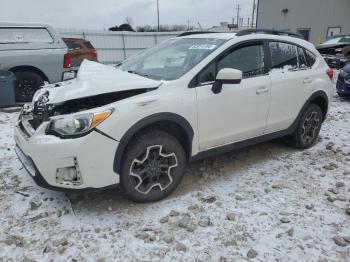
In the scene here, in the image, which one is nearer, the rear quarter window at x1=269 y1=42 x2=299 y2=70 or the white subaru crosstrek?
the white subaru crosstrek

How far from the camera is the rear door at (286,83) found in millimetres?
4117

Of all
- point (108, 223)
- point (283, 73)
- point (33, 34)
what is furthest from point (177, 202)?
point (33, 34)

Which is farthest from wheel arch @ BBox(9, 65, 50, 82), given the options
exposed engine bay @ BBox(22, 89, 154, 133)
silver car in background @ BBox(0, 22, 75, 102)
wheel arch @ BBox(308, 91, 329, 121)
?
wheel arch @ BBox(308, 91, 329, 121)

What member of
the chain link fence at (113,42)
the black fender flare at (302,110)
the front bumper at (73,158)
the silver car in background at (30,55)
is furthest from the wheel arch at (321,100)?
the chain link fence at (113,42)

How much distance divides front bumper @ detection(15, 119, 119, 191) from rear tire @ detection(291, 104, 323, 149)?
2847 millimetres

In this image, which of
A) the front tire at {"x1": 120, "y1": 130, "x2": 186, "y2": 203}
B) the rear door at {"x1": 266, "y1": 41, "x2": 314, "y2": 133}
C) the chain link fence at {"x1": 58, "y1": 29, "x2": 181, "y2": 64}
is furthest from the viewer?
the chain link fence at {"x1": 58, "y1": 29, "x2": 181, "y2": 64}

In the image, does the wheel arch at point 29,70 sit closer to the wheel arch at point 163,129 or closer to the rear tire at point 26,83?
the rear tire at point 26,83

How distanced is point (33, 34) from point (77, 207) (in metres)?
5.75

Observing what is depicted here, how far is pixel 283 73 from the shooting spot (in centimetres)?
420

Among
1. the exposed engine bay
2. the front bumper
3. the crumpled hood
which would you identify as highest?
the crumpled hood

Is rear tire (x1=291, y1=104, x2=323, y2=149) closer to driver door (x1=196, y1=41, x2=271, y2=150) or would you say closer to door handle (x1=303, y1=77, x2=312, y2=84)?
door handle (x1=303, y1=77, x2=312, y2=84)

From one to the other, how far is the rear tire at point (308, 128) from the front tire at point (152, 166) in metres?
2.10

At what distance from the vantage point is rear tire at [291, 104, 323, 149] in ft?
15.3

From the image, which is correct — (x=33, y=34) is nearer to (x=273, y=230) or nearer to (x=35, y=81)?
(x=35, y=81)
